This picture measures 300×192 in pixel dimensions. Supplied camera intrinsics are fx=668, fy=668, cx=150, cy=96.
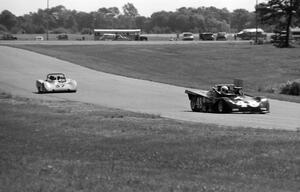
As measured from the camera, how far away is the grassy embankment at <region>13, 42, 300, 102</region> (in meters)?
56.9

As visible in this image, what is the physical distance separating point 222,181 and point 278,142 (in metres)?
3.98

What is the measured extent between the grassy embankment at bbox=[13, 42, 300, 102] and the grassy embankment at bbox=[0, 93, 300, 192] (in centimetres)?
3680

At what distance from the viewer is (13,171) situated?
931 cm

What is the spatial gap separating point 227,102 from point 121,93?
12.3 m

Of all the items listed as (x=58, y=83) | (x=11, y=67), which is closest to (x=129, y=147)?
(x=58, y=83)

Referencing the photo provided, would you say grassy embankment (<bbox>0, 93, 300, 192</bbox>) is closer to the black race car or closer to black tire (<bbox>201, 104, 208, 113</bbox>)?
the black race car

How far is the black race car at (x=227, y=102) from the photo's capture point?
25.7 metres

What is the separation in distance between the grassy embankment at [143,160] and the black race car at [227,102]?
1045 cm

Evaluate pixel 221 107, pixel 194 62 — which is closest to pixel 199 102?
pixel 221 107

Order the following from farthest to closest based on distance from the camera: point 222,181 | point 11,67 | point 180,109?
1. point 11,67
2. point 180,109
3. point 222,181

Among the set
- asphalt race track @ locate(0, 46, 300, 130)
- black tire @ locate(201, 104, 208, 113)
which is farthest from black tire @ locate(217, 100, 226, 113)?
asphalt race track @ locate(0, 46, 300, 130)

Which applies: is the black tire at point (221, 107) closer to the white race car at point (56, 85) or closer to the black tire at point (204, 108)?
the black tire at point (204, 108)

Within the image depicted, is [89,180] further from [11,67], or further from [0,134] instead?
[11,67]

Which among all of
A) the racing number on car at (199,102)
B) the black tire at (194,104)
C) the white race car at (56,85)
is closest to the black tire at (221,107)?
the racing number on car at (199,102)
